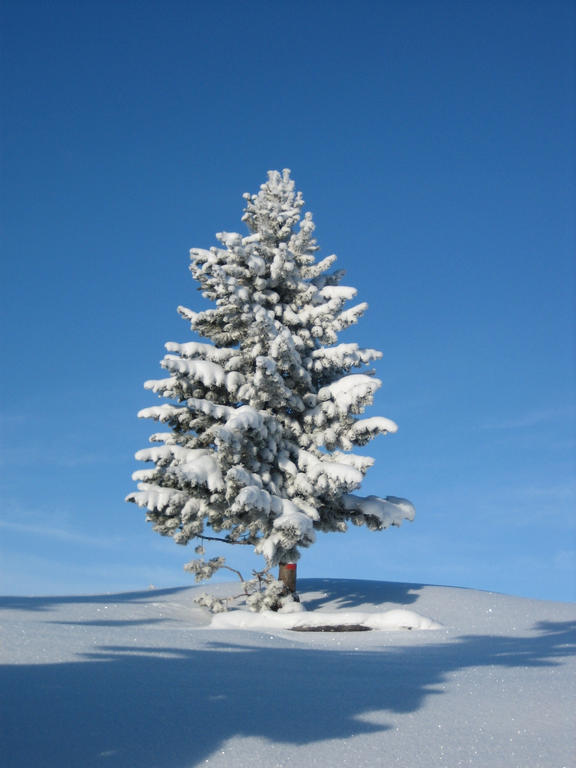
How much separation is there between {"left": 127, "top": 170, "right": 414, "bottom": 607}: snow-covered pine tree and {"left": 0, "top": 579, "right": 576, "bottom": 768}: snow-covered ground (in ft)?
17.1

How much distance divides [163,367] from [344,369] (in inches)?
212

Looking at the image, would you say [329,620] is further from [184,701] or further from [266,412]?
[184,701]

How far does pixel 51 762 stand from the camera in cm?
567

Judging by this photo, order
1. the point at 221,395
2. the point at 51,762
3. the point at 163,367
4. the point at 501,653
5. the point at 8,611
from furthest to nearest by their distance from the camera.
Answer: the point at 221,395
the point at 163,367
the point at 8,611
the point at 501,653
the point at 51,762

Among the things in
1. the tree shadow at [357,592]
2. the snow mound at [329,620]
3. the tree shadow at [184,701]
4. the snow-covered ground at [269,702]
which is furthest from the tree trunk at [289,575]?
the tree shadow at [184,701]

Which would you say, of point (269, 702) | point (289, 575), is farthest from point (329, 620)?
point (269, 702)

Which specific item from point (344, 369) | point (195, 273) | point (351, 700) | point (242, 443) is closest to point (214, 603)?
point (242, 443)

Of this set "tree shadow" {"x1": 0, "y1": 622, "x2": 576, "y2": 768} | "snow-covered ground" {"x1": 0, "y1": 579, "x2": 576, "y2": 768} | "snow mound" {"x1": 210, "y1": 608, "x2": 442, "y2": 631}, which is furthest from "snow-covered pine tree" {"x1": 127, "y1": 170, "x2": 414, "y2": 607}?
"tree shadow" {"x1": 0, "y1": 622, "x2": 576, "y2": 768}

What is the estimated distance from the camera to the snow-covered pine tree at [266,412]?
660 inches

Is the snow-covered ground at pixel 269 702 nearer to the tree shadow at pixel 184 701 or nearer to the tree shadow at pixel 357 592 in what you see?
the tree shadow at pixel 184 701

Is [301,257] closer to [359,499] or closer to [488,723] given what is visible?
[359,499]

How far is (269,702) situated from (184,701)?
2.84 feet

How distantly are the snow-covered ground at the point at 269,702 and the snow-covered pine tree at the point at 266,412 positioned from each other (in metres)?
5.22

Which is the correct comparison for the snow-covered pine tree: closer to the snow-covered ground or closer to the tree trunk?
the tree trunk
